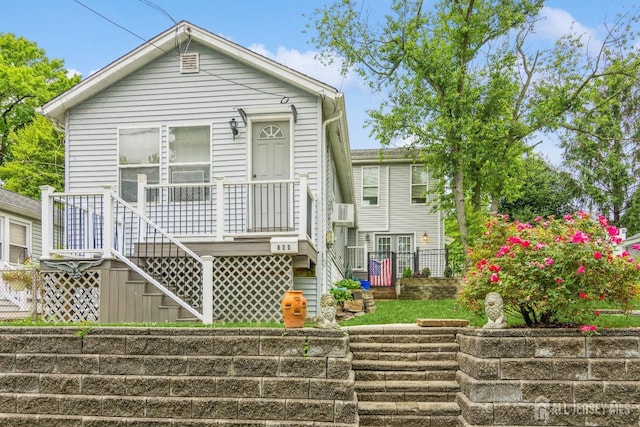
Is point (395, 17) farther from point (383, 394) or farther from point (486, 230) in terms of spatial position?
point (383, 394)

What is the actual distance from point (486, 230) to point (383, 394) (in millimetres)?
2542

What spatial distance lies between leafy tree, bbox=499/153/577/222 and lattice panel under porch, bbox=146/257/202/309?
18.8 metres

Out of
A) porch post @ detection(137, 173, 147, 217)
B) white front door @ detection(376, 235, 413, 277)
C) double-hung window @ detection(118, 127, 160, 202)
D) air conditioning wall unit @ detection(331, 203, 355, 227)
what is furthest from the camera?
white front door @ detection(376, 235, 413, 277)

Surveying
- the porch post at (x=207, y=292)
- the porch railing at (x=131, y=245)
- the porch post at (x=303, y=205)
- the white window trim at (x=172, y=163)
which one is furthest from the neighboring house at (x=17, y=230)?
the porch post at (x=303, y=205)

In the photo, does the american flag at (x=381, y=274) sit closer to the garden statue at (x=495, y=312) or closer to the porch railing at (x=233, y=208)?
the porch railing at (x=233, y=208)

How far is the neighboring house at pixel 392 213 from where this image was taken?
19406 mm

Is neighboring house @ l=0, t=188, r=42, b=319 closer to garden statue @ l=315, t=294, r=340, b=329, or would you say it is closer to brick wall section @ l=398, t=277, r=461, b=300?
garden statue @ l=315, t=294, r=340, b=329

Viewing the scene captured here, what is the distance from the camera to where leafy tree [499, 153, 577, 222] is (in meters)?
22.9

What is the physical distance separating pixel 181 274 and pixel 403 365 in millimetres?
4115

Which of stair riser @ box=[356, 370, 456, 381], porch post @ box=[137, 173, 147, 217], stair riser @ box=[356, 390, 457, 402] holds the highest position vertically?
porch post @ box=[137, 173, 147, 217]

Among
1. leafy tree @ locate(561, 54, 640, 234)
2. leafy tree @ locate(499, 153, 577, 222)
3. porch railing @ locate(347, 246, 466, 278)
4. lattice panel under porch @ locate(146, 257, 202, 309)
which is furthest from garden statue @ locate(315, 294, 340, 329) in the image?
leafy tree @ locate(561, 54, 640, 234)

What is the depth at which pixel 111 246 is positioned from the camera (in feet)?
23.0

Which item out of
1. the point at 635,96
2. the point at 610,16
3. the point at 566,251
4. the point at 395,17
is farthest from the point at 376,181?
the point at 566,251

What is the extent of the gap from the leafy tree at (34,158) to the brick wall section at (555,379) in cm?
2031
